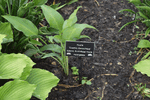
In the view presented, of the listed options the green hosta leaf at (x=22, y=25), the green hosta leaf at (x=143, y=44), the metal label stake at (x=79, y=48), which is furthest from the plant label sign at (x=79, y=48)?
the green hosta leaf at (x=143, y=44)

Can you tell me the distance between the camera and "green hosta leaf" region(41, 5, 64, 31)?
3.25ft

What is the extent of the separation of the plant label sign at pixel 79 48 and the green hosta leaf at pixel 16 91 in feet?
1.20

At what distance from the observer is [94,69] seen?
1388mm

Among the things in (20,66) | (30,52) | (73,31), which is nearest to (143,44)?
(73,31)

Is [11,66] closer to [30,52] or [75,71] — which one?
[30,52]

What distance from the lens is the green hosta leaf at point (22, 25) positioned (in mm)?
961

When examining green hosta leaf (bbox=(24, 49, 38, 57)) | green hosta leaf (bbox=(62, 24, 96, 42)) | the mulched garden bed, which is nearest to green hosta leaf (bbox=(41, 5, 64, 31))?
green hosta leaf (bbox=(62, 24, 96, 42))

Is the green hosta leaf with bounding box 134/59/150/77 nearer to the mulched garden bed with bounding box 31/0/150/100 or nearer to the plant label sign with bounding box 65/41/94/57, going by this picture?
the mulched garden bed with bounding box 31/0/150/100

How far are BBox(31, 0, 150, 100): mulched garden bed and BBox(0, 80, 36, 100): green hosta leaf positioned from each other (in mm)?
417

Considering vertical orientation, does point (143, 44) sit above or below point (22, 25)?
below

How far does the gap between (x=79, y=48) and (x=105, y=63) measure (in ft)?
1.54

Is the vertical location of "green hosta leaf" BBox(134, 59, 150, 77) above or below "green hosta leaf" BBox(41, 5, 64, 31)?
below

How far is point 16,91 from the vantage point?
80cm

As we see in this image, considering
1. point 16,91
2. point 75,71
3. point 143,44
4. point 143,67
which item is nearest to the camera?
point 16,91
